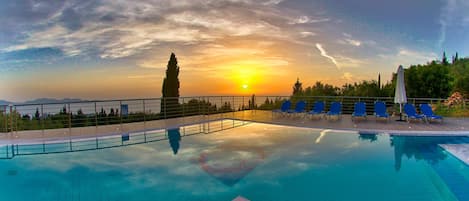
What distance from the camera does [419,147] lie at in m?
5.41

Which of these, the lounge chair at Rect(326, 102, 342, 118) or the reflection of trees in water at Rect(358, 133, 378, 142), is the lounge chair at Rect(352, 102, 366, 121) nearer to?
the lounge chair at Rect(326, 102, 342, 118)

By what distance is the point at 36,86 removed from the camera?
31.8 ft

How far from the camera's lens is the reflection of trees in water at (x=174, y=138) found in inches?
218

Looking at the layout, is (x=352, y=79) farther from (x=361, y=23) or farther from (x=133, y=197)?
(x=133, y=197)

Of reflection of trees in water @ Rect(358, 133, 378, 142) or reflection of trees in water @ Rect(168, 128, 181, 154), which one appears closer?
reflection of trees in water @ Rect(168, 128, 181, 154)

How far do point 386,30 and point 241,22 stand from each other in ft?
18.0

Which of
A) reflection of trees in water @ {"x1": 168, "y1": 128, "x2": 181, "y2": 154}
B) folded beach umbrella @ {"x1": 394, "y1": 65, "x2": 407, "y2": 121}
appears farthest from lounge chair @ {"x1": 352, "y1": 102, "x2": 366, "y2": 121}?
reflection of trees in water @ {"x1": 168, "y1": 128, "x2": 181, "y2": 154}

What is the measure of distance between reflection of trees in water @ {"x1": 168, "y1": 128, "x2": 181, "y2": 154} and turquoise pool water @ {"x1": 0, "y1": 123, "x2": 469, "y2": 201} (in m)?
0.02

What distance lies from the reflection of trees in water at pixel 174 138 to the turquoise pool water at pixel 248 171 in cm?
2

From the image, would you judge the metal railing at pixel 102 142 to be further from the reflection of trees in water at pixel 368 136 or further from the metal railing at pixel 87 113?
the reflection of trees in water at pixel 368 136

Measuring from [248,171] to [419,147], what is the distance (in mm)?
3748

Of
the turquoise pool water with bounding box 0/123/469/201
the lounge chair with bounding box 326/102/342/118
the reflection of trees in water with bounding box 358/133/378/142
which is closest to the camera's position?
the turquoise pool water with bounding box 0/123/469/201

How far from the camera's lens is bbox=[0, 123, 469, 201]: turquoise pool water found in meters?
3.29

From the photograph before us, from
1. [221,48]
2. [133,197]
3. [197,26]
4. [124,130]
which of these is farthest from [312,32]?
[133,197]
